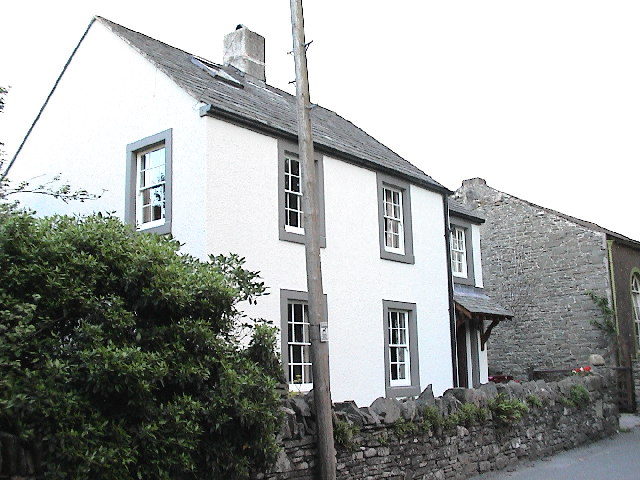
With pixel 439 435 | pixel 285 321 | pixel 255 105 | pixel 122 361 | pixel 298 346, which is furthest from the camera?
pixel 255 105

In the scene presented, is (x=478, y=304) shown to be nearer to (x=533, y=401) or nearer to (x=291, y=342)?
(x=533, y=401)

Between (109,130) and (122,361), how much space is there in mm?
8788

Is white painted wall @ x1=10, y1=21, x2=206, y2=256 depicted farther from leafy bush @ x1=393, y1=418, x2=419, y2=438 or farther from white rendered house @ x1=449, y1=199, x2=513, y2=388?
white rendered house @ x1=449, y1=199, x2=513, y2=388

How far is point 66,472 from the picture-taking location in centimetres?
543

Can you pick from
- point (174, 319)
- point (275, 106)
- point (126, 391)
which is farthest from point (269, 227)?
point (126, 391)

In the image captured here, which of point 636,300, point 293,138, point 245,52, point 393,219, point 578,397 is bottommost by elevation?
point 578,397

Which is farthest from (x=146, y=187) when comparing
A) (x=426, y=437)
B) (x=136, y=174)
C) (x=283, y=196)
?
(x=426, y=437)

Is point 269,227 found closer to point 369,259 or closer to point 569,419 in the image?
point 369,259

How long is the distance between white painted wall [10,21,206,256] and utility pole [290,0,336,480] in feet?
10.0

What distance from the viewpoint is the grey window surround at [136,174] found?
1220 cm

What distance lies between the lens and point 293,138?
13.4 metres

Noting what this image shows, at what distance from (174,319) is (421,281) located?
33.4ft

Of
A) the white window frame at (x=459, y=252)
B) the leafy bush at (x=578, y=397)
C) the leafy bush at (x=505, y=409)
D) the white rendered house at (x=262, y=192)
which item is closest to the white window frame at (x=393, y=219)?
the white rendered house at (x=262, y=192)

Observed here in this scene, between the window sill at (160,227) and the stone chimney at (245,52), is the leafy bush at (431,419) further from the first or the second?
the stone chimney at (245,52)
